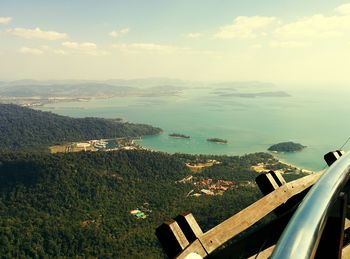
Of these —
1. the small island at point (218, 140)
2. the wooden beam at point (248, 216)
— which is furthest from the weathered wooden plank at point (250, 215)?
the small island at point (218, 140)

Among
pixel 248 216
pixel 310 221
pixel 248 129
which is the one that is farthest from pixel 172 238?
pixel 248 129

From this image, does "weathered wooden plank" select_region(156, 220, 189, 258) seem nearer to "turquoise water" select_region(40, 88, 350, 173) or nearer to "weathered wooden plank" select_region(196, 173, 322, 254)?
"weathered wooden plank" select_region(196, 173, 322, 254)

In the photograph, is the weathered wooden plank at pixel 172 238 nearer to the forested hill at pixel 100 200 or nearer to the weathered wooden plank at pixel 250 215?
the weathered wooden plank at pixel 250 215

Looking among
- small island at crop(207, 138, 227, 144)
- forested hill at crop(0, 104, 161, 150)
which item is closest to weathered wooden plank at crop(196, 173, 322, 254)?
small island at crop(207, 138, 227, 144)

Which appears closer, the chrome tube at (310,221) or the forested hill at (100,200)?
the chrome tube at (310,221)

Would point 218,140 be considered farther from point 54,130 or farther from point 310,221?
point 310,221

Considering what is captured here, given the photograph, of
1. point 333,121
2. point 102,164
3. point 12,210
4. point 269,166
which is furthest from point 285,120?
point 12,210
